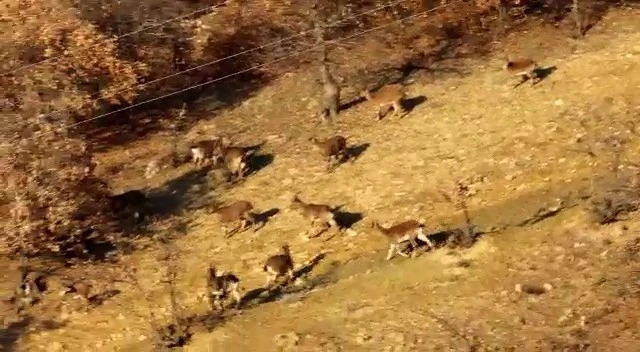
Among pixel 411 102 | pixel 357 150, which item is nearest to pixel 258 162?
pixel 357 150

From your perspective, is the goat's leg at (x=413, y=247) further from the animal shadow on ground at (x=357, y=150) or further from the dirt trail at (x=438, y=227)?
the animal shadow on ground at (x=357, y=150)

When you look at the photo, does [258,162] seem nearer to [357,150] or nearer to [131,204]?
[357,150]

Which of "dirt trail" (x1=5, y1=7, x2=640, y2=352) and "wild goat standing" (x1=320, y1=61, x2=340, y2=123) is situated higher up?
"wild goat standing" (x1=320, y1=61, x2=340, y2=123)

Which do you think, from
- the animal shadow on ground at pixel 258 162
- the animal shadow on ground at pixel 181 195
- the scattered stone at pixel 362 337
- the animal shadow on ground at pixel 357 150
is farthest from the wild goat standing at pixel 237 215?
the scattered stone at pixel 362 337

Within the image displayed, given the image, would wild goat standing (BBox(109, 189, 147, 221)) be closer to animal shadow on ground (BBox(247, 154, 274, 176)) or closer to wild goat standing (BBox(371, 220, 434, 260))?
animal shadow on ground (BBox(247, 154, 274, 176))

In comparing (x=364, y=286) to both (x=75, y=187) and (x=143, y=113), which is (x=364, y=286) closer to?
(x=75, y=187)

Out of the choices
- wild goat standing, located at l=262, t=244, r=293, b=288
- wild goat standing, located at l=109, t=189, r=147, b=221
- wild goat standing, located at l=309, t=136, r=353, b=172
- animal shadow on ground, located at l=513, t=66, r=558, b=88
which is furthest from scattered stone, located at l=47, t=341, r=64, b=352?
animal shadow on ground, located at l=513, t=66, r=558, b=88

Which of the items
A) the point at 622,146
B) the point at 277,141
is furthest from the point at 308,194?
the point at 622,146
